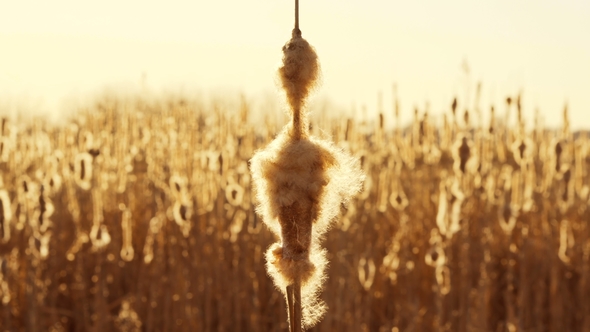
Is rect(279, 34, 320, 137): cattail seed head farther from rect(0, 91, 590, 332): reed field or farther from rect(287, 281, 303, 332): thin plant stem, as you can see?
rect(0, 91, 590, 332): reed field

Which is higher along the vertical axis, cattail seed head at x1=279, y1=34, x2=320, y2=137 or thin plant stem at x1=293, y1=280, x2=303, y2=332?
cattail seed head at x1=279, y1=34, x2=320, y2=137

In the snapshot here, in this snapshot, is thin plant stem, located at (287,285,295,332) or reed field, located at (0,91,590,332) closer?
thin plant stem, located at (287,285,295,332)

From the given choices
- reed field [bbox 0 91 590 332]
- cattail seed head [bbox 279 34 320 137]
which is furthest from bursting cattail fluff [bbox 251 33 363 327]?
reed field [bbox 0 91 590 332]

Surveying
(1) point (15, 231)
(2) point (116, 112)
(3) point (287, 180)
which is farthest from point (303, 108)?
(2) point (116, 112)

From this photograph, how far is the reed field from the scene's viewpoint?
2.99 meters

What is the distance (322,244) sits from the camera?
153 inches

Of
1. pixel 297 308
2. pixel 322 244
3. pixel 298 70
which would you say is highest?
pixel 298 70

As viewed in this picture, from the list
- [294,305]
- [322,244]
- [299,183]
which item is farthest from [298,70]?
[322,244]

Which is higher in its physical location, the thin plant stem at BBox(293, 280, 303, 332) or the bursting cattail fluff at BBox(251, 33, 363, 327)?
the bursting cattail fluff at BBox(251, 33, 363, 327)

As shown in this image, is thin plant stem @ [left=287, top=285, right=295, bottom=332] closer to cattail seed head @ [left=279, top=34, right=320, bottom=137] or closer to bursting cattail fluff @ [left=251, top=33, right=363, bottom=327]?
bursting cattail fluff @ [left=251, top=33, right=363, bottom=327]

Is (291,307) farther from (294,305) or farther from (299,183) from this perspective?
(299,183)

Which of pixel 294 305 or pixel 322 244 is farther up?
pixel 294 305

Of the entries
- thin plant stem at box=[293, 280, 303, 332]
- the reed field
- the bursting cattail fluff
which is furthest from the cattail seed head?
the reed field

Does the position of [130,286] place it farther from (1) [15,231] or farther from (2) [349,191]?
(2) [349,191]
